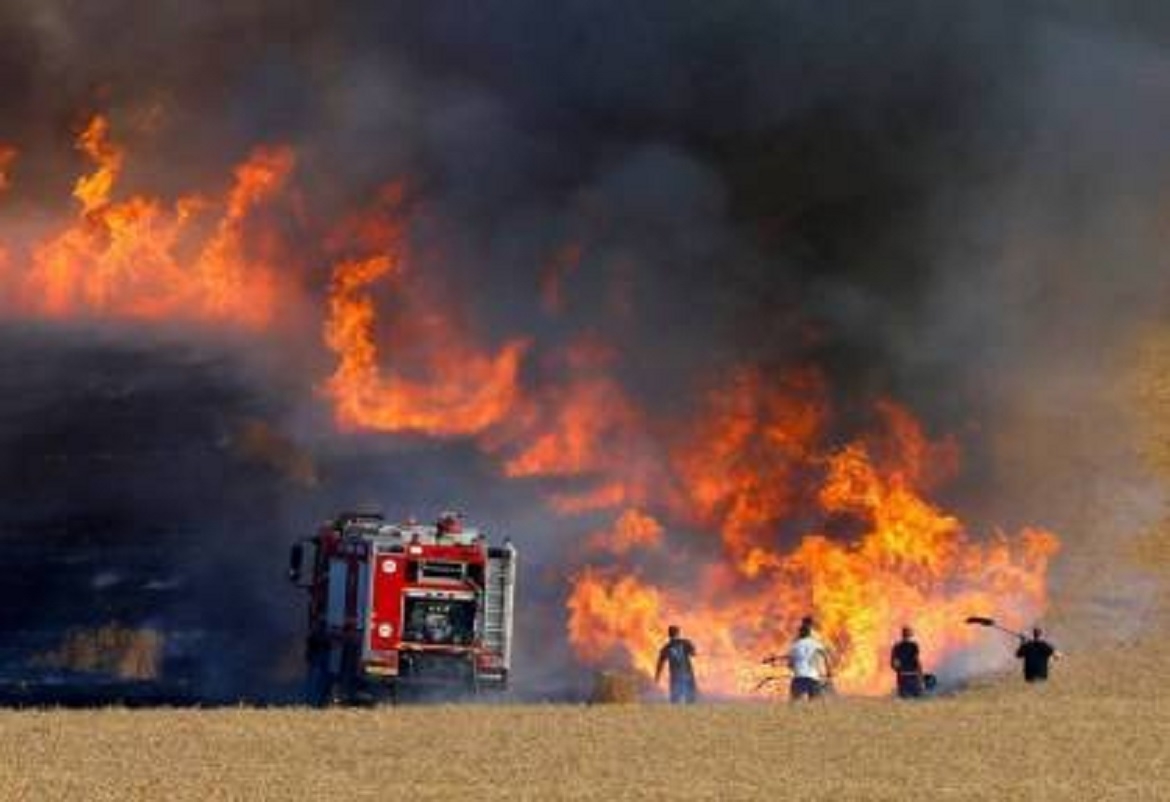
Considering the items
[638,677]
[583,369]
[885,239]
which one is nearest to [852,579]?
[638,677]

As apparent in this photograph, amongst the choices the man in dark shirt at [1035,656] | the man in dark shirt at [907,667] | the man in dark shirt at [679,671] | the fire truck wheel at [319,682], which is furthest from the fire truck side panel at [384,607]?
the man in dark shirt at [1035,656]

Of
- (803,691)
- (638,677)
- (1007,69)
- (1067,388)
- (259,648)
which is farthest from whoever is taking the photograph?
(1007,69)

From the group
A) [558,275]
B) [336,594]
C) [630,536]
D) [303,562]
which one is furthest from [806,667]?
[558,275]

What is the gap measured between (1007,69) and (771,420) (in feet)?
43.8

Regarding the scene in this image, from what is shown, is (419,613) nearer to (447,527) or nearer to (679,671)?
(447,527)

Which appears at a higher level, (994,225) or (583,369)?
A: (994,225)

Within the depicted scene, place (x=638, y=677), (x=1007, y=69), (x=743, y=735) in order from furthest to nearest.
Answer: (x=1007, y=69) < (x=638, y=677) < (x=743, y=735)

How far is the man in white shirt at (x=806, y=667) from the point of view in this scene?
1421 inches

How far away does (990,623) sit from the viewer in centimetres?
3881

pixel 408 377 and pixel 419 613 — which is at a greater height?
pixel 408 377

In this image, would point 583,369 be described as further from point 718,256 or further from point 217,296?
point 217,296

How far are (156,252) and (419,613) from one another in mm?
17023

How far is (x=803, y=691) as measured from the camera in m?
36.2

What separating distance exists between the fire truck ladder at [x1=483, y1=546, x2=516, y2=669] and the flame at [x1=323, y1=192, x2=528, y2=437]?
11.0 meters
